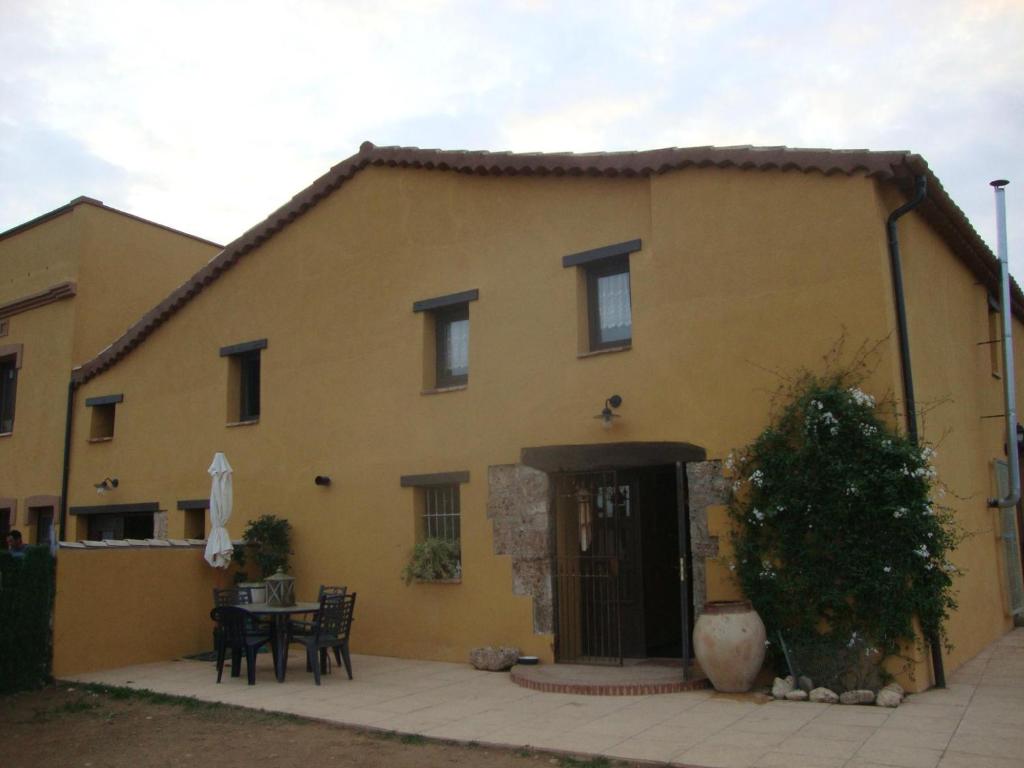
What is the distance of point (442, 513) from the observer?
1173cm

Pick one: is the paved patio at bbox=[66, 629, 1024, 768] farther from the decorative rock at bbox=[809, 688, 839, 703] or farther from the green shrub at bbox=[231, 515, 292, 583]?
the green shrub at bbox=[231, 515, 292, 583]

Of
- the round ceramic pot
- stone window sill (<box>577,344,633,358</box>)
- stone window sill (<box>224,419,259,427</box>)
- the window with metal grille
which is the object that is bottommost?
the round ceramic pot

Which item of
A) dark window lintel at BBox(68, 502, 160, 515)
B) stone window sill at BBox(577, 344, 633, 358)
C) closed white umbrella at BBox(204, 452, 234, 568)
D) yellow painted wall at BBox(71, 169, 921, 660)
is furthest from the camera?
dark window lintel at BBox(68, 502, 160, 515)

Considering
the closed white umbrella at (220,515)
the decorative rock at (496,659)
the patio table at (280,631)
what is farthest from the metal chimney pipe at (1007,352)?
the closed white umbrella at (220,515)

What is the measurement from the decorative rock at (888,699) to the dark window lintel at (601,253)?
5.06 meters

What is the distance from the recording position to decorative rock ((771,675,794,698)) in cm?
820

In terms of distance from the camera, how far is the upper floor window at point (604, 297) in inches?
411

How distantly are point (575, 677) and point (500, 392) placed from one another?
3.52m

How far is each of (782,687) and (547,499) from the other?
3.34 meters

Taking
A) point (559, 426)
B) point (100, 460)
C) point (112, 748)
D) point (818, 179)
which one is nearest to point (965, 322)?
point (818, 179)

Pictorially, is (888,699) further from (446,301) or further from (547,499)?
(446,301)

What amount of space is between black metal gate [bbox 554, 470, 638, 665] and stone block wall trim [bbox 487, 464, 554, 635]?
17 centimetres

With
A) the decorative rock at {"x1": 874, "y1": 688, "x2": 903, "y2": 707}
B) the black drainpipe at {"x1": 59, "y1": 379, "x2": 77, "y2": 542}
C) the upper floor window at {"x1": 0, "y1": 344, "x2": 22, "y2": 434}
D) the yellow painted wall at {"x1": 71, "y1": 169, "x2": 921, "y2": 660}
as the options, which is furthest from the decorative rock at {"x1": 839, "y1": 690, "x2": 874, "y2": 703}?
the upper floor window at {"x1": 0, "y1": 344, "x2": 22, "y2": 434}

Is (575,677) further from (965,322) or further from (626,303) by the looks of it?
(965,322)
